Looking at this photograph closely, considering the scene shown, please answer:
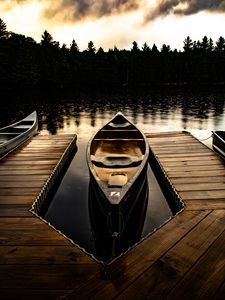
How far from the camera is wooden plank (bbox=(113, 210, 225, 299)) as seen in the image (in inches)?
171

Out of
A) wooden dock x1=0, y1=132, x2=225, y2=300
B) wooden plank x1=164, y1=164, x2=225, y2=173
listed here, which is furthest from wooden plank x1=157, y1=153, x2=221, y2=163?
wooden dock x1=0, y1=132, x2=225, y2=300

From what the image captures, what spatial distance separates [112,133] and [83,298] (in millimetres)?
11416

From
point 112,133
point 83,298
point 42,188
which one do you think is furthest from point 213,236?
point 112,133

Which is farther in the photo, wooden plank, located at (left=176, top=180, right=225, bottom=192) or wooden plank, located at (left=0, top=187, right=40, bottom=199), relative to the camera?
A: wooden plank, located at (left=176, top=180, right=225, bottom=192)

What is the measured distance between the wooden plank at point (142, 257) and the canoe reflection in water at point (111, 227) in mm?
605

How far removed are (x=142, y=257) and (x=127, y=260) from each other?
32cm

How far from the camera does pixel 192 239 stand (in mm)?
5738

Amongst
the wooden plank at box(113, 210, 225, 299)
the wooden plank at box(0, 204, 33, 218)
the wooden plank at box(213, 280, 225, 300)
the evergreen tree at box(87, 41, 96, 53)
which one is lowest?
the wooden plank at box(213, 280, 225, 300)

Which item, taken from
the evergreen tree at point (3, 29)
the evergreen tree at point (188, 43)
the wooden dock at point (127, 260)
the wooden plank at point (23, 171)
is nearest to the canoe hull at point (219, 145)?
the wooden dock at point (127, 260)

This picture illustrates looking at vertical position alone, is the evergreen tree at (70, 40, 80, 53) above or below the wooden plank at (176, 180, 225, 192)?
above

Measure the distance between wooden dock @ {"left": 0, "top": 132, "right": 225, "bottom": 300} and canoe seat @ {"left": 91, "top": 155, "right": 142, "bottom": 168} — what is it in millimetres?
1827

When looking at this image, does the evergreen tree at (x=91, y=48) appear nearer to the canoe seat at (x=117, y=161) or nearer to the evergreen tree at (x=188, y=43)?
the evergreen tree at (x=188, y=43)

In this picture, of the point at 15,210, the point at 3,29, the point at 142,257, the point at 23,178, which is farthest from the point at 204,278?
the point at 3,29

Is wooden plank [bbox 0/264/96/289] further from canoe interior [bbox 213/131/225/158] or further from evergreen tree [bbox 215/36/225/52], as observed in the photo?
evergreen tree [bbox 215/36/225/52]
